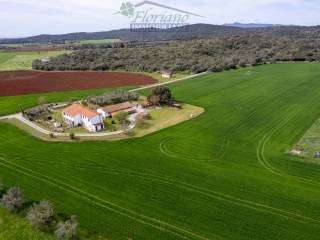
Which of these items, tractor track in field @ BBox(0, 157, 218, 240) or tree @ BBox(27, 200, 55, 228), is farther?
tree @ BBox(27, 200, 55, 228)

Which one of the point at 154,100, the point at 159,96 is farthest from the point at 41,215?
the point at 159,96

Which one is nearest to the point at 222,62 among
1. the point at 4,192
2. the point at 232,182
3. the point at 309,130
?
the point at 309,130

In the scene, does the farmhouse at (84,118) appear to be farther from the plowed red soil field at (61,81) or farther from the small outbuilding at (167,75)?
the small outbuilding at (167,75)

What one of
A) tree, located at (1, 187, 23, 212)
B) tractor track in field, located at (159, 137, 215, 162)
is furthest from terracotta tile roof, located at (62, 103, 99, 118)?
tree, located at (1, 187, 23, 212)

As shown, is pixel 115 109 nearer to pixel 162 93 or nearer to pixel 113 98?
pixel 113 98

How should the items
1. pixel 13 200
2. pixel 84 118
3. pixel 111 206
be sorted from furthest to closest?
pixel 84 118 < pixel 111 206 < pixel 13 200

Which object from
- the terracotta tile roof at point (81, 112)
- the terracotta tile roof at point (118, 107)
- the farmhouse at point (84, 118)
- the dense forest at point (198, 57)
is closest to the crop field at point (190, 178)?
the farmhouse at point (84, 118)

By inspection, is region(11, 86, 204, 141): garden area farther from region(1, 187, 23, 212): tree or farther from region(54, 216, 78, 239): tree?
region(54, 216, 78, 239): tree

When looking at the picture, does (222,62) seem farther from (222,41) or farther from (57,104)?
(57,104)
